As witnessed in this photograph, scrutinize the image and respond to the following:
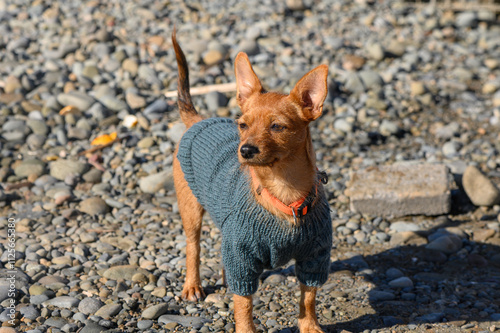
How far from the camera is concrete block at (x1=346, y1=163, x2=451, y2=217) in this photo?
6.02 m

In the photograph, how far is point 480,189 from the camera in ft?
20.2

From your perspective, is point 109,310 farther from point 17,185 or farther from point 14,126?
point 14,126

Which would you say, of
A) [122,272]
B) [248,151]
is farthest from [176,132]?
[248,151]

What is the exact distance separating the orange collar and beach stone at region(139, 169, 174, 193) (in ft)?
10.3

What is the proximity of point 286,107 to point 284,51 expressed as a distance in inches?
249

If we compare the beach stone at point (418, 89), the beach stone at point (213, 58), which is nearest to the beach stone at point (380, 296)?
the beach stone at point (418, 89)

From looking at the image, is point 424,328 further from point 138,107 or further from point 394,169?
point 138,107

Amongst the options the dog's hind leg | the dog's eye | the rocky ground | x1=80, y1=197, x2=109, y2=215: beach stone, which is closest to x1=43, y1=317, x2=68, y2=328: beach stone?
the rocky ground

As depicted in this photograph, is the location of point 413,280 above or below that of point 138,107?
below

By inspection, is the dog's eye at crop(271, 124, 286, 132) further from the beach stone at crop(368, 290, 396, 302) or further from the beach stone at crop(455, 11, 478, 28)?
the beach stone at crop(455, 11, 478, 28)

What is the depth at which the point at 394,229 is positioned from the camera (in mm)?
5902

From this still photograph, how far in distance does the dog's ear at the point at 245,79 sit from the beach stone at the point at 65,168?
3.55m

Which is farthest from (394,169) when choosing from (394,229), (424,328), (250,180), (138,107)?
(138,107)

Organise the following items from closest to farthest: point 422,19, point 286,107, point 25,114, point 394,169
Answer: point 286,107 < point 394,169 < point 25,114 < point 422,19
